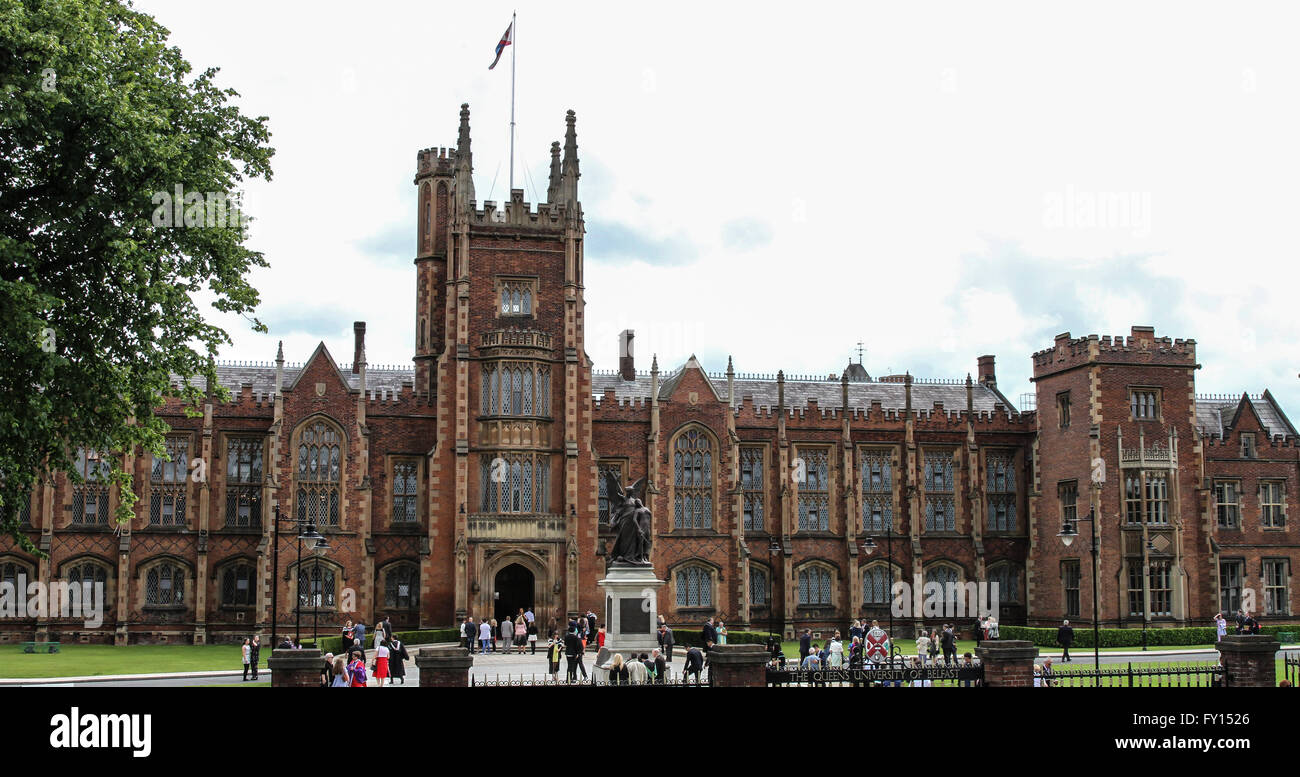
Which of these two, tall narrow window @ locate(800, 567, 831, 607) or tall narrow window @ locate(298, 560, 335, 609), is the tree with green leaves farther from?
tall narrow window @ locate(800, 567, 831, 607)

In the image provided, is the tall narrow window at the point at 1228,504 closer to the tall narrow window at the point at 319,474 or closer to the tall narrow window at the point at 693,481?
the tall narrow window at the point at 693,481

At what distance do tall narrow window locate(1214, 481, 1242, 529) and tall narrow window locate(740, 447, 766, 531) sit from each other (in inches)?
773

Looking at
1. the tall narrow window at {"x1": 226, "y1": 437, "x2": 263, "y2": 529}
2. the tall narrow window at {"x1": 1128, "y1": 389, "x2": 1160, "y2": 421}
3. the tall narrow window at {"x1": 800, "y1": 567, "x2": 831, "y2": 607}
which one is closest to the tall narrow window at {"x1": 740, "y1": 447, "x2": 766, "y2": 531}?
the tall narrow window at {"x1": 800, "y1": 567, "x2": 831, "y2": 607}

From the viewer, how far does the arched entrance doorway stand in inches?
1945

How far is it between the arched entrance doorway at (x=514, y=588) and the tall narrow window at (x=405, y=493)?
14.3ft

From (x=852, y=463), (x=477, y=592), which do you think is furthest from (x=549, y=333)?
(x=852, y=463)

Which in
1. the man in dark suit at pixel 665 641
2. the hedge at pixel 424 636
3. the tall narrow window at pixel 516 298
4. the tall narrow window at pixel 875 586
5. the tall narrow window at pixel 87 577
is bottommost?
the hedge at pixel 424 636

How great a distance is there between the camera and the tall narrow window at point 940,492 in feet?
182

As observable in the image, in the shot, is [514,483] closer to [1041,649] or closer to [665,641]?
[665,641]

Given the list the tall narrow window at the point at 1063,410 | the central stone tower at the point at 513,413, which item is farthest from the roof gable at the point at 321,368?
the tall narrow window at the point at 1063,410

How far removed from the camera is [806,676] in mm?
22734
